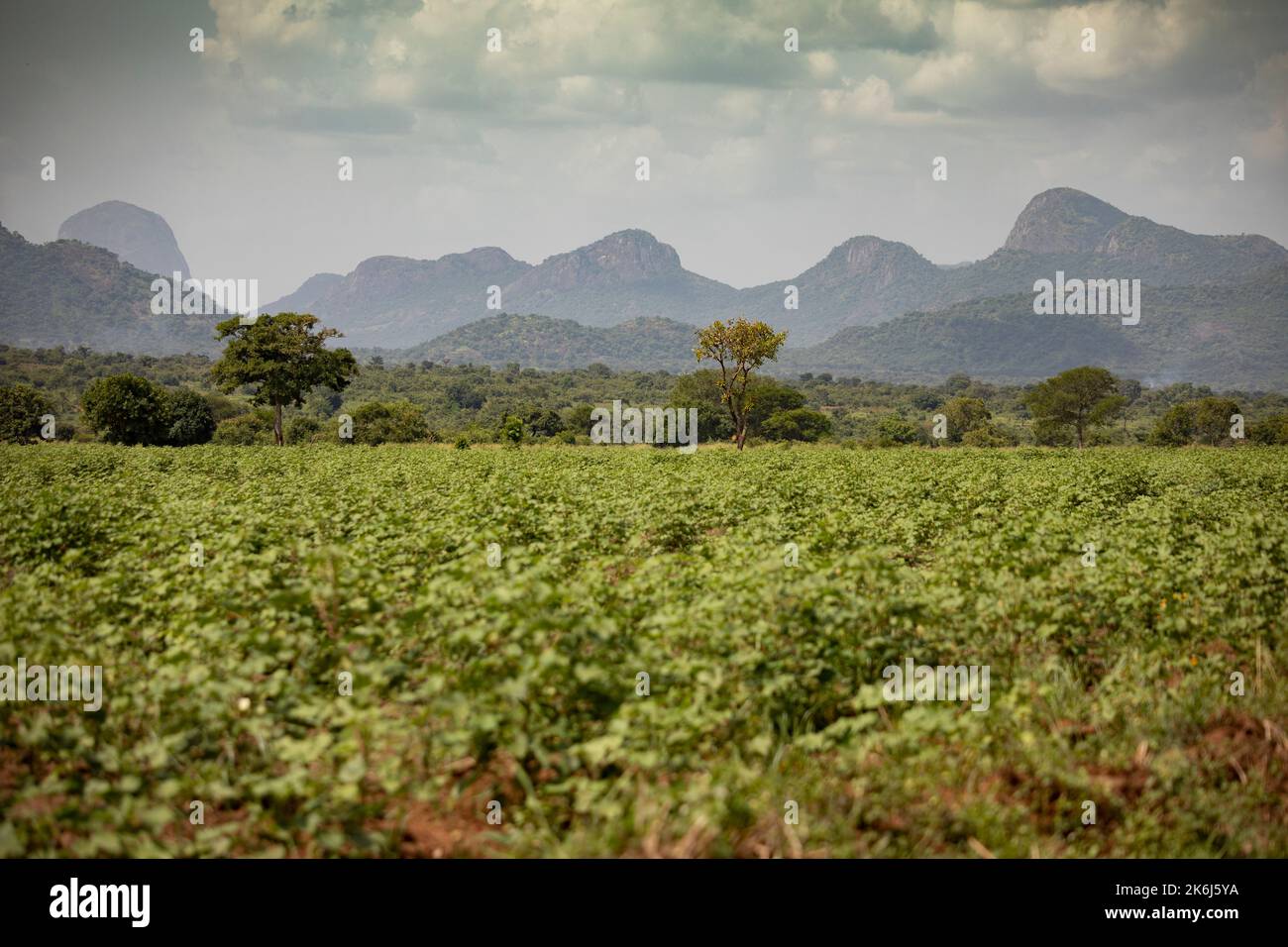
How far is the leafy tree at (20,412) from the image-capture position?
74562 mm

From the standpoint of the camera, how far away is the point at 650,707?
5309 millimetres

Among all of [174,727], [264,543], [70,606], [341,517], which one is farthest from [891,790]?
[341,517]

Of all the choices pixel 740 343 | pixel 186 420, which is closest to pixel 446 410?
pixel 186 420

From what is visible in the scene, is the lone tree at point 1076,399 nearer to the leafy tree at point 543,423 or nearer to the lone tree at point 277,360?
the leafy tree at point 543,423

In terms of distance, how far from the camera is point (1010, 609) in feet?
26.2

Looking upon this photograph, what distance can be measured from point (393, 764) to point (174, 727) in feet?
6.75

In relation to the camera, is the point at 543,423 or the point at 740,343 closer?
the point at 740,343

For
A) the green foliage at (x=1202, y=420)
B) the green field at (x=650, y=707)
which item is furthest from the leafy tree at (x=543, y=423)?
the green field at (x=650, y=707)

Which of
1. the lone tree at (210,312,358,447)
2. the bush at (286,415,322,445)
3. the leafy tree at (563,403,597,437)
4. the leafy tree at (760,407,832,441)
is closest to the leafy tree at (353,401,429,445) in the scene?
the bush at (286,415,322,445)

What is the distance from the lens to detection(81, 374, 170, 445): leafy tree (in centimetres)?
6331

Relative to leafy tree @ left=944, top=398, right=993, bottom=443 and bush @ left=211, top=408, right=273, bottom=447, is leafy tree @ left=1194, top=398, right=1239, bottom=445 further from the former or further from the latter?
bush @ left=211, top=408, right=273, bottom=447

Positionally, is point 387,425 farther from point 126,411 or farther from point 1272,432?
point 1272,432

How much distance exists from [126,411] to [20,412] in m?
21.0
